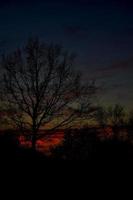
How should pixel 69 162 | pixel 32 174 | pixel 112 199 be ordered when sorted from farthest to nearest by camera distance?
pixel 69 162 → pixel 32 174 → pixel 112 199

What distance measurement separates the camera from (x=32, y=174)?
9.59m

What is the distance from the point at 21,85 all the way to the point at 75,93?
4014 mm

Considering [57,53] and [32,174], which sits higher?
[57,53]

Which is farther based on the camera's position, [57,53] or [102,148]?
[57,53]

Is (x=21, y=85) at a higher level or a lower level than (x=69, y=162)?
higher

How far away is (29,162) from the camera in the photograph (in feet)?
36.2

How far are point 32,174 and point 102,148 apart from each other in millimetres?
2871

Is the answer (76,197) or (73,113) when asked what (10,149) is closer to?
(76,197)

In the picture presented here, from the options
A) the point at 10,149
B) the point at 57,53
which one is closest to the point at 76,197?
the point at 10,149

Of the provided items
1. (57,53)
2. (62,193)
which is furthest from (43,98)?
(62,193)

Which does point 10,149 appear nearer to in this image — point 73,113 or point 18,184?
point 18,184

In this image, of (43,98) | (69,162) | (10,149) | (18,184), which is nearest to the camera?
(18,184)

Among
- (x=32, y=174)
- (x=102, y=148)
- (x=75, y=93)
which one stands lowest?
(x=32, y=174)

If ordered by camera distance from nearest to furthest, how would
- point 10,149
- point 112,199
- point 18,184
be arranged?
point 112,199
point 18,184
point 10,149
